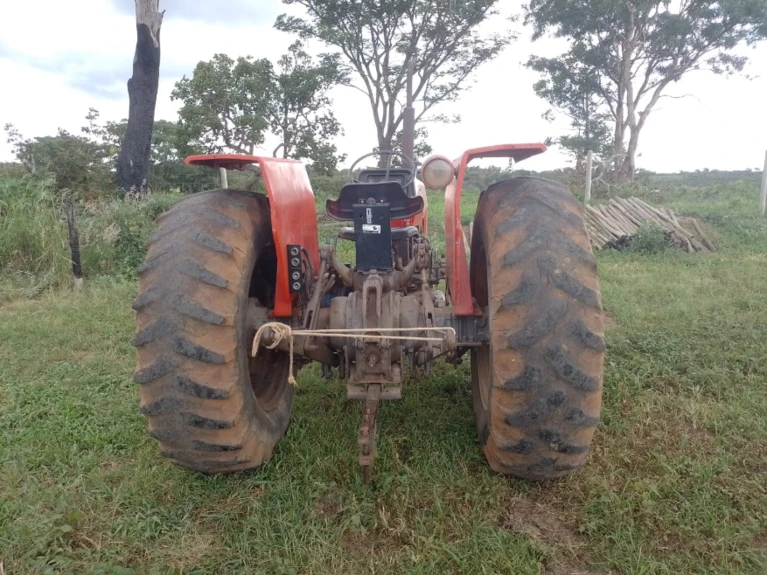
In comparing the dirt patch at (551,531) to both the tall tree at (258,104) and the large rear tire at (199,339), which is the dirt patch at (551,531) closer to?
the large rear tire at (199,339)

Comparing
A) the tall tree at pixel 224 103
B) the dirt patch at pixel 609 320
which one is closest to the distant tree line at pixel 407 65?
the tall tree at pixel 224 103

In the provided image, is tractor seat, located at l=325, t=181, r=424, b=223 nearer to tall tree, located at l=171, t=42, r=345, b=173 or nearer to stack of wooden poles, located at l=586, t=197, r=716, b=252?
stack of wooden poles, located at l=586, t=197, r=716, b=252

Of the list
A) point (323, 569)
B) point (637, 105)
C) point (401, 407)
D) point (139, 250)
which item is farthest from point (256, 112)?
point (323, 569)

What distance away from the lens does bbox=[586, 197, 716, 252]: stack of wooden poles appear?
350 inches

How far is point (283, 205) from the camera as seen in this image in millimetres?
2629

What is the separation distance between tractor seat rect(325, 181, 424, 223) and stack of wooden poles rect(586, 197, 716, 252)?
7.00m

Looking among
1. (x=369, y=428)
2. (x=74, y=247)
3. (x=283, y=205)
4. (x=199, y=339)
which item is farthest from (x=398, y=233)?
(x=74, y=247)

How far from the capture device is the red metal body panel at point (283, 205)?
2.56 m

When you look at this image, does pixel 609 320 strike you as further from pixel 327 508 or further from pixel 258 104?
pixel 258 104

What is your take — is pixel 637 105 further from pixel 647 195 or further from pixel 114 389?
pixel 114 389

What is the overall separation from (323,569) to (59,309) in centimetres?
473

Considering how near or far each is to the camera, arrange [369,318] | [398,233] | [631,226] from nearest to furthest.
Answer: [369,318] < [398,233] < [631,226]

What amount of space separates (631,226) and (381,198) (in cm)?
785

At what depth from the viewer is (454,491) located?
260 centimetres
